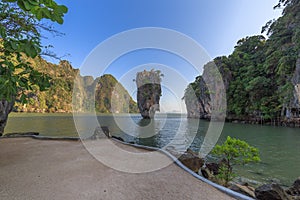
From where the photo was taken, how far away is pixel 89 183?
2807 millimetres

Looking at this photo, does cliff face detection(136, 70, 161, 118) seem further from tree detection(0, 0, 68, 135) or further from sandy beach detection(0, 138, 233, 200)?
tree detection(0, 0, 68, 135)

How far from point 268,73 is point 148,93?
32485 millimetres

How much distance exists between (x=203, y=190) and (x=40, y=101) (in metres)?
81.0

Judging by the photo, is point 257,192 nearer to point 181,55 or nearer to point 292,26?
point 181,55

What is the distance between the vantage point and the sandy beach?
7.89ft

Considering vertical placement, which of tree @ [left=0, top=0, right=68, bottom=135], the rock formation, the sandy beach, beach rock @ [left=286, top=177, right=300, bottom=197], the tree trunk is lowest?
beach rock @ [left=286, top=177, right=300, bottom=197]

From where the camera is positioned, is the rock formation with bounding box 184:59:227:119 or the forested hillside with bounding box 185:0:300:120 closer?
the forested hillside with bounding box 185:0:300:120

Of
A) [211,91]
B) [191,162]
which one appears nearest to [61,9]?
[191,162]

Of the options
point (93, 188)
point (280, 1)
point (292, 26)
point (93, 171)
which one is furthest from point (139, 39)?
point (280, 1)

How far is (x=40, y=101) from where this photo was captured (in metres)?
67.3

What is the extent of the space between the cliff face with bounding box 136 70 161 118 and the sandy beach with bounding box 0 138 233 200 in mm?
45021

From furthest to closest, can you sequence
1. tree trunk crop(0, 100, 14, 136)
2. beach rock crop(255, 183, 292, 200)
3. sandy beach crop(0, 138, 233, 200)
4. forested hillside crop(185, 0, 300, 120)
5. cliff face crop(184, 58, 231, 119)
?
1. cliff face crop(184, 58, 231, 119)
2. forested hillside crop(185, 0, 300, 120)
3. tree trunk crop(0, 100, 14, 136)
4. beach rock crop(255, 183, 292, 200)
5. sandy beach crop(0, 138, 233, 200)

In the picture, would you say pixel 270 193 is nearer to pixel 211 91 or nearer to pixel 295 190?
pixel 295 190

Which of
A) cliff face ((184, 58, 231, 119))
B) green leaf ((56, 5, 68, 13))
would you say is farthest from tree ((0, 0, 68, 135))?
cliff face ((184, 58, 231, 119))
